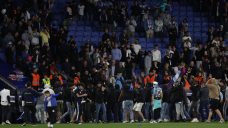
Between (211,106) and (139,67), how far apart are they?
785cm

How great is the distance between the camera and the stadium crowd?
120 ft

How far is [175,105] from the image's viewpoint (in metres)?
36.8

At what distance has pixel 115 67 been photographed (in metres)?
39.8

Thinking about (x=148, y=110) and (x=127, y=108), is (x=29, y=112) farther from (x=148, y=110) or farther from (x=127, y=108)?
(x=148, y=110)

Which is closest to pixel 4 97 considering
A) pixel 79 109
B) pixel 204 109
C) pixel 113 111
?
pixel 79 109

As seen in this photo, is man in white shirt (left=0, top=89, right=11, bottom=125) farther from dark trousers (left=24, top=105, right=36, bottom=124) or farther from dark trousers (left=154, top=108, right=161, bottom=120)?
dark trousers (left=154, top=108, right=161, bottom=120)

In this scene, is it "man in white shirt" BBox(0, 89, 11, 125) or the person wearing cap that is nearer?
"man in white shirt" BBox(0, 89, 11, 125)

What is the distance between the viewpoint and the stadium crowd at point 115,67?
36.5 meters

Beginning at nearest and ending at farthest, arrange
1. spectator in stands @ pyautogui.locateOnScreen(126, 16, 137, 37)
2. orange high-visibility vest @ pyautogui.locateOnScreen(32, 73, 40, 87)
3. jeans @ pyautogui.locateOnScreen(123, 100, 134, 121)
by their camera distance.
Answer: jeans @ pyautogui.locateOnScreen(123, 100, 134, 121), orange high-visibility vest @ pyautogui.locateOnScreen(32, 73, 40, 87), spectator in stands @ pyautogui.locateOnScreen(126, 16, 137, 37)

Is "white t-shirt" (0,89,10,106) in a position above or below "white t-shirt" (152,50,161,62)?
below

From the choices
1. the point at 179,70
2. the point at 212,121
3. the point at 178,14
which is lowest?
the point at 212,121

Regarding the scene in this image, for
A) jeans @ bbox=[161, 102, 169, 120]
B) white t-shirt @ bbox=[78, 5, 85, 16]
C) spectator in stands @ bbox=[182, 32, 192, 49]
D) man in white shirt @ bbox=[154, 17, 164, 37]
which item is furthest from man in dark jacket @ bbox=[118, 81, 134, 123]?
white t-shirt @ bbox=[78, 5, 85, 16]

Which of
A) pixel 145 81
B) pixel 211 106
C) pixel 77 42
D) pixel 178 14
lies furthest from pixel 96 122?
pixel 178 14

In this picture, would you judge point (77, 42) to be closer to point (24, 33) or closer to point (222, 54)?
point (24, 33)
